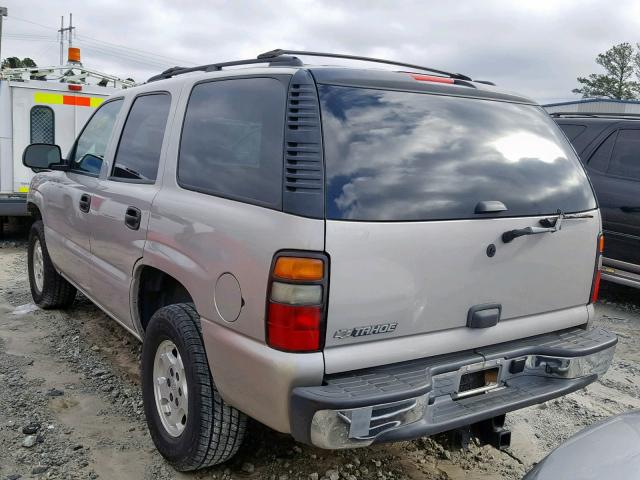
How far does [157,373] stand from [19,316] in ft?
9.34

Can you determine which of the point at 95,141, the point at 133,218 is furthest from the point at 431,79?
the point at 95,141

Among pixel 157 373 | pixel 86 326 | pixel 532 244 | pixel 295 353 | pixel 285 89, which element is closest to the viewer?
pixel 295 353

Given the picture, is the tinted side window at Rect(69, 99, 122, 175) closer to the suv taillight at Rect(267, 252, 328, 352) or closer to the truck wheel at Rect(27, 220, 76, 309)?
the truck wheel at Rect(27, 220, 76, 309)

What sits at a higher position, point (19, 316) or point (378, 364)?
point (378, 364)

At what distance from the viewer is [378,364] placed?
7.89 feet

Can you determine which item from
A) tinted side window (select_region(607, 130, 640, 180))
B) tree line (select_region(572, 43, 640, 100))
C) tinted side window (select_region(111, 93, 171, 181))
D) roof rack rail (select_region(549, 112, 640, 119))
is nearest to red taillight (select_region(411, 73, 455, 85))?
tinted side window (select_region(111, 93, 171, 181))

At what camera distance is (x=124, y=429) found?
3.45 m

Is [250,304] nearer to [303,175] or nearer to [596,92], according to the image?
[303,175]

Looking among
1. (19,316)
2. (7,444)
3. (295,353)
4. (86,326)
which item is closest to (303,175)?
(295,353)

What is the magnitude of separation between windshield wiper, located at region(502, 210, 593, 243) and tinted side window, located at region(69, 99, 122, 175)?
2611mm

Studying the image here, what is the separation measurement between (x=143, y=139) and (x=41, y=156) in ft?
4.93

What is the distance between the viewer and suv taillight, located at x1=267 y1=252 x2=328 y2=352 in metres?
2.25

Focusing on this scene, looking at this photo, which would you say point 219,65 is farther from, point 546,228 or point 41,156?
point 41,156

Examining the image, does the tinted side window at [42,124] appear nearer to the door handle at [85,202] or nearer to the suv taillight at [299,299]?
the door handle at [85,202]
